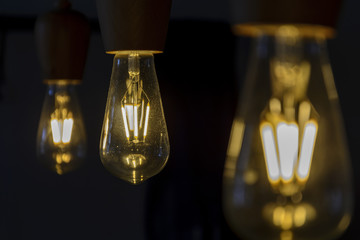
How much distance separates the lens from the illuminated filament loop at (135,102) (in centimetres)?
59

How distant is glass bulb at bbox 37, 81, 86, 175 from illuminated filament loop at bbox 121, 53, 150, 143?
0.98 ft

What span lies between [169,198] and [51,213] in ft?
1.58

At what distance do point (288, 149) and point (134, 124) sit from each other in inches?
8.6

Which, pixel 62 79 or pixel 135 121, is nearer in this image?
pixel 135 121

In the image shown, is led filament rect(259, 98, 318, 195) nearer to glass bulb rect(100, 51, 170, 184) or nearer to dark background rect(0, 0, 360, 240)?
glass bulb rect(100, 51, 170, 184)

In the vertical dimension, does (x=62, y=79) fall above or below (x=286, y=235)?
above

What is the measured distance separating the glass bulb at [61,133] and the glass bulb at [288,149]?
0.53 meters

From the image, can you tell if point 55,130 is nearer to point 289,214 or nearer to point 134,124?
point 134,124

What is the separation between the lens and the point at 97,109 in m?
2.01

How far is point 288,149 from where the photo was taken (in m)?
0.40

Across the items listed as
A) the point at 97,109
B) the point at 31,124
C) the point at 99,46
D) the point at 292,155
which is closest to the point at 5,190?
the point at 31,124

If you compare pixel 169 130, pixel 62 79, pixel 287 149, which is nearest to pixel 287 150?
pixel 287 149

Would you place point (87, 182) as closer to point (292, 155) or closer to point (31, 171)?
point (31, 171)

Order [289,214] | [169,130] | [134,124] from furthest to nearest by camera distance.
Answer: [169,130], [134,124], [289,214]
